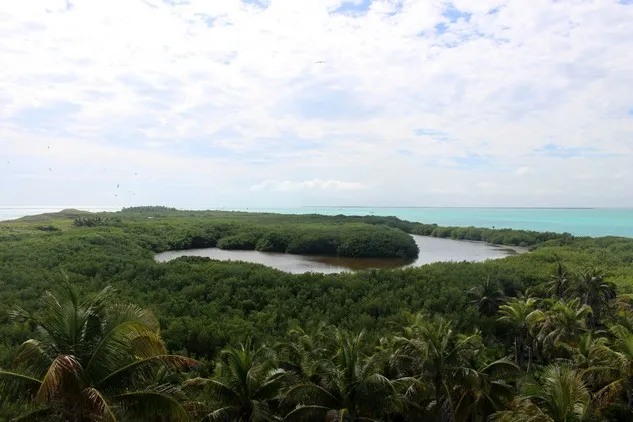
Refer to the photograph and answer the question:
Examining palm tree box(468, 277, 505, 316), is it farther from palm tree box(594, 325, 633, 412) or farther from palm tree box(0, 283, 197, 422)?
palm tree box(0, 283, 197, 422)

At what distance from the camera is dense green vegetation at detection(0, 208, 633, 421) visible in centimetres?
1087

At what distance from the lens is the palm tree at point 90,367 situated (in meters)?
10.3

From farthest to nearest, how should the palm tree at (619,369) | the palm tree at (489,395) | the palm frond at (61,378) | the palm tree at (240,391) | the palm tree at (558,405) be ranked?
the palm tree at (489,395) < the palm tree at (619,369) < the palm tree at (240,391) < the palm tree at (558,405) < the palm frond at (61,378)

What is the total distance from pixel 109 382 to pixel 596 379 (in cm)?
1802

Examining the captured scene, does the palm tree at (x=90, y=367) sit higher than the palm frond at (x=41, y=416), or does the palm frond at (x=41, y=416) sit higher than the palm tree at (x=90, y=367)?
the palm tree at (x=90, y=367)

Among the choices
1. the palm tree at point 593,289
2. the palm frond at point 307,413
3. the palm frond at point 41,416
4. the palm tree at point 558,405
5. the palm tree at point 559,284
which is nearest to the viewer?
the palm frond at point 41,416

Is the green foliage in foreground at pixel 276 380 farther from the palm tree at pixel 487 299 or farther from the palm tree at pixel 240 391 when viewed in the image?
the palm tree at pixel 487 299

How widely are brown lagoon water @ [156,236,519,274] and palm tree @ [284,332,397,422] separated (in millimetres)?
48241

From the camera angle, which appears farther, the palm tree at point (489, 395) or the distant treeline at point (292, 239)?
the distant treeline at point (292, 239)

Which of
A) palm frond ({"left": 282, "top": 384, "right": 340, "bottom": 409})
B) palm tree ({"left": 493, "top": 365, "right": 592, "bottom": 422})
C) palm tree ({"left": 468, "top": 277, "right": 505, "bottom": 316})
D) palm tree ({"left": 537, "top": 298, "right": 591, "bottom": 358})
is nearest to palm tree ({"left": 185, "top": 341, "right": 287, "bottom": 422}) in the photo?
palm frond ({"left": 282, "top": 384, "right": 340, "bottom": 409})

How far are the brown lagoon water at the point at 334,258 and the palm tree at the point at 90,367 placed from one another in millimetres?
53326

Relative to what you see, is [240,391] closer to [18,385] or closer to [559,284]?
[18,385]

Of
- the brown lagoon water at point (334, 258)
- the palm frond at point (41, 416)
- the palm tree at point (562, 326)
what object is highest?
the palm frond at point (41, 416)

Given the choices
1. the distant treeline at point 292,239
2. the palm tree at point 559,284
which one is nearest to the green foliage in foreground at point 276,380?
the palm tree at point 559,284
